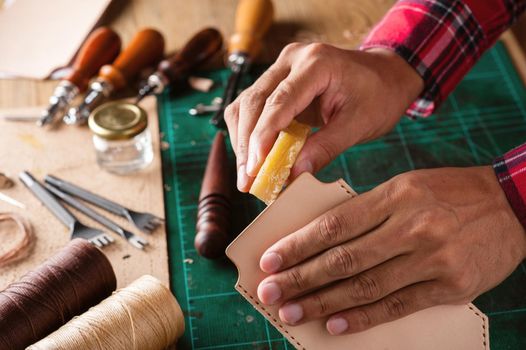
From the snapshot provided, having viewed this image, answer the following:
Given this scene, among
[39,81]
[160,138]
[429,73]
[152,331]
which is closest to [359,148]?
[429,73]

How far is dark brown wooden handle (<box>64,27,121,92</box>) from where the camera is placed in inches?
87.8

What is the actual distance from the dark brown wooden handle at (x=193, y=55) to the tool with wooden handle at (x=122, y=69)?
0.06 m

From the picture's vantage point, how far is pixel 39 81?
2342mm

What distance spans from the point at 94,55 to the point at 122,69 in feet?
0.36

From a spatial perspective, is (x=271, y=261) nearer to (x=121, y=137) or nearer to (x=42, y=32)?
(x=121, y=137)

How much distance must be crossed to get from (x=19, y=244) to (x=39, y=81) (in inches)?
30.4

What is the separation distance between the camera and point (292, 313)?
1.38 metres

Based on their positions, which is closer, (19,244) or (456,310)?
(456,310)

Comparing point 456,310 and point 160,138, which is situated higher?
point 456,310

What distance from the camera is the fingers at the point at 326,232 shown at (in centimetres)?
138

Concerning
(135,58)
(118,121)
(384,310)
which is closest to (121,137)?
(118,121)

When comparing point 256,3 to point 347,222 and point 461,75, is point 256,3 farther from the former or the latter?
point 347,222

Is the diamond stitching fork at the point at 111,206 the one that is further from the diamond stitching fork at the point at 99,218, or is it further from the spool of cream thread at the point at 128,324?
the spool of cream thread at the point at 128,324

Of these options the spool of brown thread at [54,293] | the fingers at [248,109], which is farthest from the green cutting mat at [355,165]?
the fingers at [248,109]
